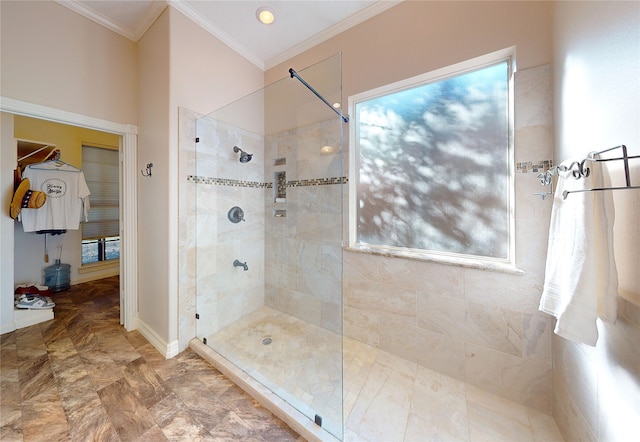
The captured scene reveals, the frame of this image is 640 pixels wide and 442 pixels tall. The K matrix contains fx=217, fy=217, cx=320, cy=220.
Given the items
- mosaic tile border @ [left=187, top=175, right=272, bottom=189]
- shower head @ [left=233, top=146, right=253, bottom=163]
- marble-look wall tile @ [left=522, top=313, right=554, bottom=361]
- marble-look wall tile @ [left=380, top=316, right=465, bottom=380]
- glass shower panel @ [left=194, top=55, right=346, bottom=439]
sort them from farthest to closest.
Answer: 1. shower head @ [left=233, top=146, right=253, bottom=163]
2. mosaic tile border @ [left=187, top=175, right=272, bottom=189]
3. glass shower panel @ [left=194, top=55, right=346, bottom=439]
4. marble-look wall tile @ [left=380, top=316, right=465, bottom=380]
5. marble-look wall tile @ [left=522, top=313, right=554, bottom=361]

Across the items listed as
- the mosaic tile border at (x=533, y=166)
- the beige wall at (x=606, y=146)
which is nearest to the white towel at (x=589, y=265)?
the beige wall at (x=606, y=146)

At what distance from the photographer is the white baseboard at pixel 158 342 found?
181 cm

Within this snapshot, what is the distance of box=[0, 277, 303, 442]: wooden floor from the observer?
3.92ft

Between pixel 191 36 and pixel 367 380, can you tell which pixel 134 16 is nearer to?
→ pixel 191 36

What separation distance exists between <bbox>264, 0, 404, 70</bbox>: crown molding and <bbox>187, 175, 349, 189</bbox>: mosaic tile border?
1381 millimetres

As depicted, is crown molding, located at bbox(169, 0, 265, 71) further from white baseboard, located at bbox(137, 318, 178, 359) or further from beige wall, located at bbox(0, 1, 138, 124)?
white baseboard, located at bbox(137, 318, 178, 359)

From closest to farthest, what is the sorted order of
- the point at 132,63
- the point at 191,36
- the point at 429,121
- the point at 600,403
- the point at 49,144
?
the point at 600,403 < the point at 429,121 < the point at 191,36 < the point at 132,63 < the point at 49,144

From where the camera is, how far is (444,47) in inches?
61.9

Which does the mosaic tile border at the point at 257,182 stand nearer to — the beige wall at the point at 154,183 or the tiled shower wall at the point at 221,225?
the tiled shower wall at the point at 221,225

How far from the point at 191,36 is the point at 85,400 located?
283 cm

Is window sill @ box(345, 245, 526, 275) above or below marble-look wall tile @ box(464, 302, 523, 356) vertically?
above

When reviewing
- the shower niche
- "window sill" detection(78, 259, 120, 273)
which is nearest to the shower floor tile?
the shower niche

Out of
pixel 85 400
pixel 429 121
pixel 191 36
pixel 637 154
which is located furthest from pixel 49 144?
pixel 637 154

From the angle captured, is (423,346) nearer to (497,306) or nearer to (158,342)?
(497,306)
